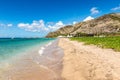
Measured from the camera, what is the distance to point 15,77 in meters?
10.4

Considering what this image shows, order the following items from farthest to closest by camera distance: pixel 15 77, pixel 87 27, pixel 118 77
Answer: pixel 87 27 → pixel 15 77 → pixel 118 77

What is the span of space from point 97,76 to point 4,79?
5.29 meters

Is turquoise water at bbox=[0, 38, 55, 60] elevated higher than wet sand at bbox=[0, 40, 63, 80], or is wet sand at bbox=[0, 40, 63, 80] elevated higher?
wet sand at bbox=[0, 40, 63, 80]

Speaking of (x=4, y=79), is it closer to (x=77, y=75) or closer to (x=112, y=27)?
(x=77, y=75)

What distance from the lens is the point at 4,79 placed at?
9.95 m

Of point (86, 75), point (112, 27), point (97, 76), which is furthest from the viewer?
point (112, 27)

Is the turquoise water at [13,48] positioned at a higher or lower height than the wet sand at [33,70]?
lower

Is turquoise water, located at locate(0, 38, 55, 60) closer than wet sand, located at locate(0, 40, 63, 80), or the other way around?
wet sand, located at locate(0, 40, 63, 80)

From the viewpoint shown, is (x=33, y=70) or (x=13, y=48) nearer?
(x=33, y=70)

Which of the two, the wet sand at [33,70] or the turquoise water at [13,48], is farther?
the turquoise water at [13,48]

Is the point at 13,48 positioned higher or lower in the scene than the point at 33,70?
lower

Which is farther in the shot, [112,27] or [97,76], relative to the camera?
[112,27]

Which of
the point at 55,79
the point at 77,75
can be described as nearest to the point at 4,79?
the point at 55,79

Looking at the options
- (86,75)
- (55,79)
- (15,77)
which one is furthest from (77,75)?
(15,77)
